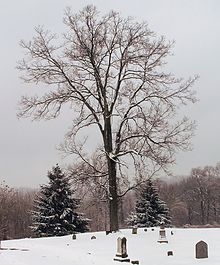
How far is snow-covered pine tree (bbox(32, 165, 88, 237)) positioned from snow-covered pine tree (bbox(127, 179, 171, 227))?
6.10 metres

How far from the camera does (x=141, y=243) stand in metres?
17.2

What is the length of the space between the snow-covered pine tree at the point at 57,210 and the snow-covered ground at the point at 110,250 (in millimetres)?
11636

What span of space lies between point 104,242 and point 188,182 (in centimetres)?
5703

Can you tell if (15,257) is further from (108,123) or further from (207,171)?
(207,171)

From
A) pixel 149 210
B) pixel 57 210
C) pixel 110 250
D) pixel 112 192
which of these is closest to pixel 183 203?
pixel 149 210

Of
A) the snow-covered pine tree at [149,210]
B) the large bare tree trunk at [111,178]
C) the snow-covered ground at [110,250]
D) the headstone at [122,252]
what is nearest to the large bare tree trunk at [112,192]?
the large bare tree trunk at [111,178]

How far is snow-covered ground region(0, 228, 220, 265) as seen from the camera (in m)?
12.6

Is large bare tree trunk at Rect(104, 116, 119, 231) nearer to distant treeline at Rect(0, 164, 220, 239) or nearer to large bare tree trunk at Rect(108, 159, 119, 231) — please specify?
large bare tree trunk at Rect(108, 159, 119, 231)

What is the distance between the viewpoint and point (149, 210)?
125 ft

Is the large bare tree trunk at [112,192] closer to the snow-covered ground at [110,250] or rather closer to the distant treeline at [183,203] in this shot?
the snow-covered ground at [110,250]

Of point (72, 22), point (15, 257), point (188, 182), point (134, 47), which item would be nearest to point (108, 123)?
point (134, 47)

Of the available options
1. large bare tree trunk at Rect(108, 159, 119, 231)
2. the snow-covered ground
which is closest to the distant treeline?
large bare tree trunk at Rect(108, 159, 119, 231)

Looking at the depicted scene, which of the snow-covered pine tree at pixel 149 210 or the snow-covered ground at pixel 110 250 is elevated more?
the snow-covered pine tree at pixel 149 210

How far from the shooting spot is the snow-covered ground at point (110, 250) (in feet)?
41.2
